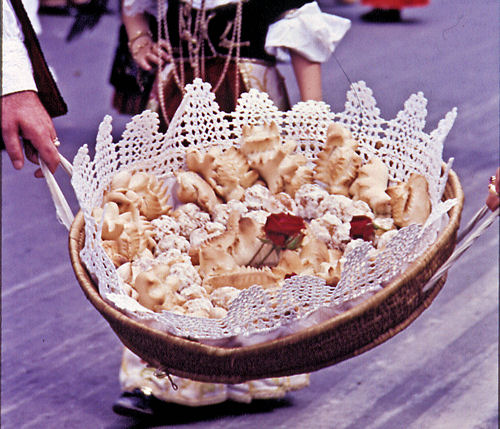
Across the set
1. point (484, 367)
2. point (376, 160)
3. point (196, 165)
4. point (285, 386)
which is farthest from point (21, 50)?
point (484, 367)

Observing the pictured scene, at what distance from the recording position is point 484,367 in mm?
963

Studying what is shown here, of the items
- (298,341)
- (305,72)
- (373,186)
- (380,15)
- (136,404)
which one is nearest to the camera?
(298,341)

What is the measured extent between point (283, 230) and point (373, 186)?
97 millimetres

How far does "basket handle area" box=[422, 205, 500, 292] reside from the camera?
1.49 ft

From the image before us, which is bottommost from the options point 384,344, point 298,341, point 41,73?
point 384,344

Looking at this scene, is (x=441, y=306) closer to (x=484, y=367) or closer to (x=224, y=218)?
(x=484, y=367)

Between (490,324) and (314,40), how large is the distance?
61 cm

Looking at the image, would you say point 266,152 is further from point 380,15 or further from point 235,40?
point 380,15

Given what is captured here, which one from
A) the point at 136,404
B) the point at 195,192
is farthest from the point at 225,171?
the point at 136,404

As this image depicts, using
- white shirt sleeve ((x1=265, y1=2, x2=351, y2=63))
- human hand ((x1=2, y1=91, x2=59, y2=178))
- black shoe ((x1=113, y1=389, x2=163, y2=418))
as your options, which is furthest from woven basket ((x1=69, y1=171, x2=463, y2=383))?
black shoe ((x1=113, y1=389, x2=163, y2=418))

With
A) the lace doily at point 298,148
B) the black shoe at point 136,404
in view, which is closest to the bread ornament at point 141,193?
the lace doily at point 298,148

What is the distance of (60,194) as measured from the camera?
0.51 m

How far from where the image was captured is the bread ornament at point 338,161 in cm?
58

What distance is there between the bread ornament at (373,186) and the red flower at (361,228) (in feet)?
0.09
